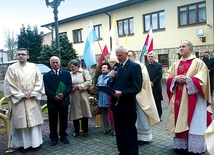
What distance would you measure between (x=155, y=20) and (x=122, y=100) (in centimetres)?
1483

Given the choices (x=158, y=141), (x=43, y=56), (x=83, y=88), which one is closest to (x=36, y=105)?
(x=83, y=88)

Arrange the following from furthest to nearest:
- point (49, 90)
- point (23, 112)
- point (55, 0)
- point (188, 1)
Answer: point (188, 1), point (55, 0), point (49, 90), point (23, 112)

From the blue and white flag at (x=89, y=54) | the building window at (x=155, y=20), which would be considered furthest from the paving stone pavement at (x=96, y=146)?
the building window at (x=155, y=20)

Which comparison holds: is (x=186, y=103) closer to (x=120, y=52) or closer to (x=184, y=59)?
(x=184, y=59)

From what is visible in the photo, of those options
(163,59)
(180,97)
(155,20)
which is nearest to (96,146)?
(180,97)

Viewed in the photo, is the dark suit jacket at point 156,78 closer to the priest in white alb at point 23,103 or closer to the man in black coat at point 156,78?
the man in black coat at point 156,78

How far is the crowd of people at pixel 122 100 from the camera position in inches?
163

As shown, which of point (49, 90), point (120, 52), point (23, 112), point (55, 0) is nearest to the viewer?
point (120, 52)

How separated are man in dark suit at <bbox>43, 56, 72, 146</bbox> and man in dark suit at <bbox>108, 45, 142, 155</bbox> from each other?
4.72 feet

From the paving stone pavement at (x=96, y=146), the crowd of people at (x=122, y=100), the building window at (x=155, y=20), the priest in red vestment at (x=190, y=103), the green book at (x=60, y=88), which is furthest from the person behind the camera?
the building window at (x=155, y=20)

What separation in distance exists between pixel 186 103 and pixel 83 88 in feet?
7.54

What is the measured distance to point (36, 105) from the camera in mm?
5129

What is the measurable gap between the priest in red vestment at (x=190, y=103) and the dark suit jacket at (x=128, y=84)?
87cm

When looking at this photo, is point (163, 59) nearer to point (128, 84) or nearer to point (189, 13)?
point (189, 13)
